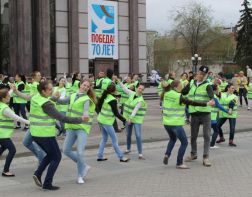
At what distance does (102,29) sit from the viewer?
32.1 meters

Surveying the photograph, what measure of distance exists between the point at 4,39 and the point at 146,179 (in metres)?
23.5

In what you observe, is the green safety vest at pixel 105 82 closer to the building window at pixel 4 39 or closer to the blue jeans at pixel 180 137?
the blue jeans at pixel 180 137

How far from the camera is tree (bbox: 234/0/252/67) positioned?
65.8 m

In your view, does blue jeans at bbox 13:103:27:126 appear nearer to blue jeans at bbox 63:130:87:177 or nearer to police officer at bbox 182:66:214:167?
police officer at bbox 182:66:214:167

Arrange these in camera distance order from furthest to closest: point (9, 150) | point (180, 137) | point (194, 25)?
point (194, 25), point (180, 137), point (9, 150)

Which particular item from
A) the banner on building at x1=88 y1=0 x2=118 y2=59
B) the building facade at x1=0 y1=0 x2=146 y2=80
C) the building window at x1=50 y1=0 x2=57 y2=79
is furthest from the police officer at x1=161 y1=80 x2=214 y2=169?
the banner on building at x1=88 y1=0 x2=118 y2=59

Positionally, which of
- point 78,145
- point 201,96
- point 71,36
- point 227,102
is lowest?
point 78,145

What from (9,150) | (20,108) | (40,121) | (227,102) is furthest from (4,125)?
(20,108)

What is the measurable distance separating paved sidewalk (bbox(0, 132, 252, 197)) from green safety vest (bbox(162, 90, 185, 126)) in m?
0.95

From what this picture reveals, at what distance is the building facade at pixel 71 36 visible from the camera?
28.8 m

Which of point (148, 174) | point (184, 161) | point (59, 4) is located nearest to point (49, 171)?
point (148, 174)

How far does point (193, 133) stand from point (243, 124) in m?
7.68

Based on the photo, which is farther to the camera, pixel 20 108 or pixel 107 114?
pixel 20 108

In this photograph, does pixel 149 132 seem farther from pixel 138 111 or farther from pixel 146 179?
pixel 146 179
